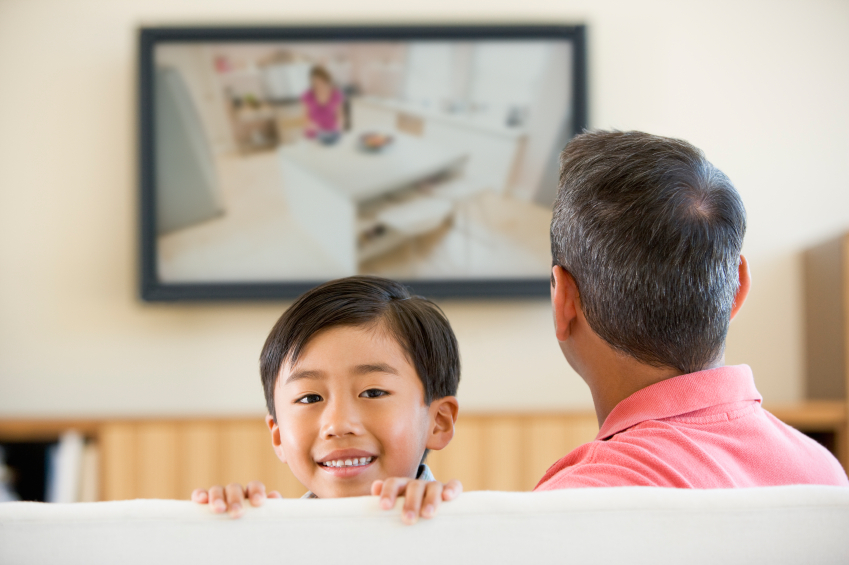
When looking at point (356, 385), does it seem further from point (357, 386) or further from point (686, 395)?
point (686, 395)

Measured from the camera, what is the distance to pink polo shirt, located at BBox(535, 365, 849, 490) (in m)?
0.76

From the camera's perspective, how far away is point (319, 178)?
8.79 feet

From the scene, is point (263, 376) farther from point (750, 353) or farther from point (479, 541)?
point (750, 353)

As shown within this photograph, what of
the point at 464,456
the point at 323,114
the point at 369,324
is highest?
the point at 323,114

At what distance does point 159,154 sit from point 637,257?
Answer: 216cm

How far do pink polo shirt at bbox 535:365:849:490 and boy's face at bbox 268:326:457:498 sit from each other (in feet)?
0.95

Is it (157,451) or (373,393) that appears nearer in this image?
(373,393)

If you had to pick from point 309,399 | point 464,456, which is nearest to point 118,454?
point 464,456

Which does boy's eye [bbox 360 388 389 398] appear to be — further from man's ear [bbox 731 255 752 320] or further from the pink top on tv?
the pink top on tv

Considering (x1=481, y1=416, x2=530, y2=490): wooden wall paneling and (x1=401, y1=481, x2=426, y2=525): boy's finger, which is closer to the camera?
(x1=401, y1=481, x2=426, y2=525): boy's finger

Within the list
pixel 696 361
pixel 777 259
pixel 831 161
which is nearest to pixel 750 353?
pixel 777 259

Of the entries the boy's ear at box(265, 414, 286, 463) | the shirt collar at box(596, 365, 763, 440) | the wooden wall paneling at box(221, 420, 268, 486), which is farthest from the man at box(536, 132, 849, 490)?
the wooden wall paneling at box(221, 420, 268, 486)

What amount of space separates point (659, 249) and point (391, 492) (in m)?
0.42

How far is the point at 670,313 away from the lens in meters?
0.87
